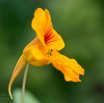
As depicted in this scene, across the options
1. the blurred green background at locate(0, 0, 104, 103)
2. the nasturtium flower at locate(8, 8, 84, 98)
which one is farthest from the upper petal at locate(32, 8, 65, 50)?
the blurred green background at locate(0, 0, 104, 103)

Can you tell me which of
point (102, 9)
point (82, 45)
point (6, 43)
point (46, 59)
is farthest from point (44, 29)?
point (102, 9)

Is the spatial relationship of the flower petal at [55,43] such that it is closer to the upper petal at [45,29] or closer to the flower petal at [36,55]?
the upper petal at [45,29]

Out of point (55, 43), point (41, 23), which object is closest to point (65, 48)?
point (55, 43)

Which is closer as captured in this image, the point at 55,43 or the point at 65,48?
the point at 55,43

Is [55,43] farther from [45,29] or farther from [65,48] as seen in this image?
[65,48]

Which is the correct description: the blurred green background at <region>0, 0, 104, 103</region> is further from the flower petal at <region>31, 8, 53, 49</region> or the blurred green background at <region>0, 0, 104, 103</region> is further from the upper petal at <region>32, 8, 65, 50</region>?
the flower petal at <region>31, 8, 53, 49</region>

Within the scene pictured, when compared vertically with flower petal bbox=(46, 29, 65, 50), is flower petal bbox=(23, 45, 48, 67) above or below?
below

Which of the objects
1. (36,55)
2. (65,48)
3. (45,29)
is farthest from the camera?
(65,48)

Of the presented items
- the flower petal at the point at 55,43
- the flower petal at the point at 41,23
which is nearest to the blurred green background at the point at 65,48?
the flower petal at the point at 55,43
